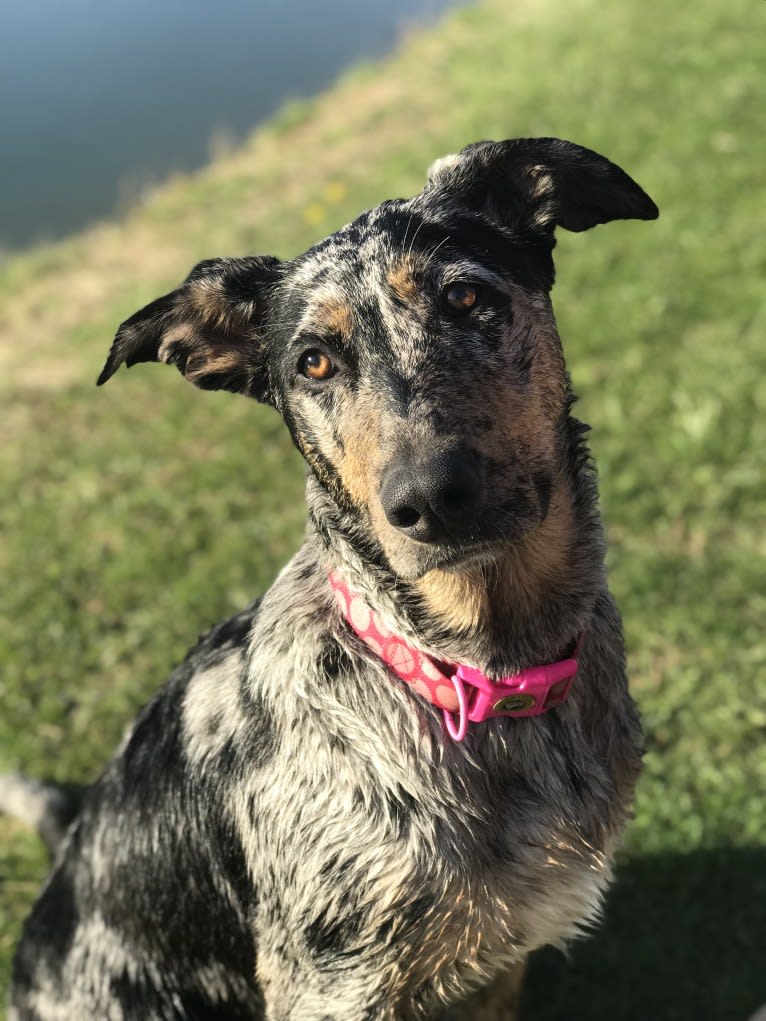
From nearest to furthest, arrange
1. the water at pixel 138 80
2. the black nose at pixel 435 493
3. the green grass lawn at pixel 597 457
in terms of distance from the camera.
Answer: the black nose at pixel 435 493
the green grass lawn at pixel 597 457
the water at pixel 138 80

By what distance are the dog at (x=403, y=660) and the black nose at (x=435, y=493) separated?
13 millimetres

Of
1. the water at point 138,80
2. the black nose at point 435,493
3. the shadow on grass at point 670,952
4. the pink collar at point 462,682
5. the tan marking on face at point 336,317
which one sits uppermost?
the water at point 138,80

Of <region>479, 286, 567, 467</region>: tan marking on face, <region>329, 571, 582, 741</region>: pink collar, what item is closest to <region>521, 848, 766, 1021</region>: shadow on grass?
<region>329, 571, 582, 741</region>: pink collar

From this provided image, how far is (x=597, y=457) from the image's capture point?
6398 millimetres

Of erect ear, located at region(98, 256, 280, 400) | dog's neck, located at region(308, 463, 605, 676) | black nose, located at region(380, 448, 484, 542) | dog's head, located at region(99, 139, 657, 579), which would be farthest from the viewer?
erect ear, located at region(98, 256, 280, 400)

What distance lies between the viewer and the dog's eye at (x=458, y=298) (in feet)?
9.34

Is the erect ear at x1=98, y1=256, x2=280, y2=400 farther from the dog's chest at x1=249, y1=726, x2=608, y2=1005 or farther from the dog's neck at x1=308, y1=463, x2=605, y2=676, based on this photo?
the dog's chest at x1=249, y1=726, x2=608, y2=1005

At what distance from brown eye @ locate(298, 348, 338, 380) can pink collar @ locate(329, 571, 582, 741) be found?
664 mm

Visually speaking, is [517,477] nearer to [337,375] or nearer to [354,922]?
[337,375]

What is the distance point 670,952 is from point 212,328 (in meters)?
3.15

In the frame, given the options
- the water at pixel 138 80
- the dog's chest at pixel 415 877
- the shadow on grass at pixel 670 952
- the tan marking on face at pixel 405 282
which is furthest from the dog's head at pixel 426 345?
the water at pixel 138 80

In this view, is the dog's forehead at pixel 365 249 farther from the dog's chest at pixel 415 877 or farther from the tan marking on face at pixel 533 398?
the dog's chest at pixel 415 877

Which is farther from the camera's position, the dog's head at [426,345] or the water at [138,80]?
the water at [138,80]

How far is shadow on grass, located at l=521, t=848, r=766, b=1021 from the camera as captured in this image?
12.9 ft
